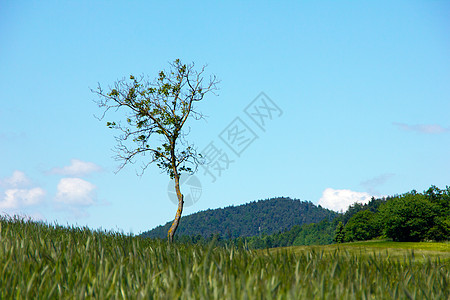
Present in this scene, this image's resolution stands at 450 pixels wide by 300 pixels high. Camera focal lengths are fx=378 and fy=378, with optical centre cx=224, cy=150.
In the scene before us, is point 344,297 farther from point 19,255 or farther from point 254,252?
point 19,255

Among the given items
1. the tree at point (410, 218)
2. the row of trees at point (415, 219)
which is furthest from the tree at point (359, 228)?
the tree at point (410, 218)

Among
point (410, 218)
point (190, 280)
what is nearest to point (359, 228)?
point (410, 218)

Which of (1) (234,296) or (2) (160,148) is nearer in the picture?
(1) (234,296)

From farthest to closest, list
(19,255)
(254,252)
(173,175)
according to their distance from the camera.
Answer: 1. (173,175)
2. (254,252)
3. (19,255)

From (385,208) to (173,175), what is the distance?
161 feet

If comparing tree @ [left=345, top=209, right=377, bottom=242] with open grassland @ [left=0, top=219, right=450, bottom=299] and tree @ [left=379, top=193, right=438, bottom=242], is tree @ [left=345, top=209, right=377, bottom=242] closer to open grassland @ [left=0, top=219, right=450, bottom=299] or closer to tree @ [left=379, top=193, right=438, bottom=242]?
tree @ [left=379, top=193, right=438, bottom=242]

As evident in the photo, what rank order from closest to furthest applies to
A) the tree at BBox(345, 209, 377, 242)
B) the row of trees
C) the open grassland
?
the open grassland → the row of trees → the tree at BBox(345, 209, 377, 242)

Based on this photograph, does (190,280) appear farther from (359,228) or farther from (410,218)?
(359,228)

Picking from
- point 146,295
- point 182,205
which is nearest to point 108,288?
point 146,295

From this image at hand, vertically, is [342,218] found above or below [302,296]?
above

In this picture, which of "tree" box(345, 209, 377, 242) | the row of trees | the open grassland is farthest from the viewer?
"tree" box(345, 209, 377, 242)

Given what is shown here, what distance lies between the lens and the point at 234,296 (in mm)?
3174

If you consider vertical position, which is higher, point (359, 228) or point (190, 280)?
point (359, 228)

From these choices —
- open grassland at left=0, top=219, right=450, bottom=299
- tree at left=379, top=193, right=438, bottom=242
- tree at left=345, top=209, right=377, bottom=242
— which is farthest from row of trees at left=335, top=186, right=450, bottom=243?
open grassland at left=0, top=219, right=450, bottom=299
